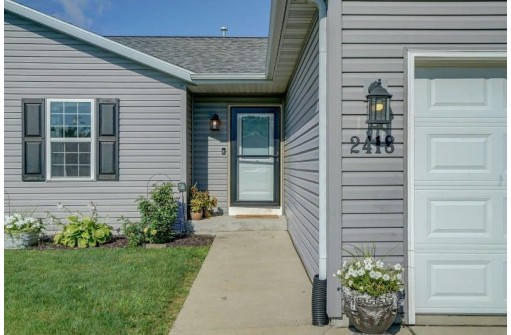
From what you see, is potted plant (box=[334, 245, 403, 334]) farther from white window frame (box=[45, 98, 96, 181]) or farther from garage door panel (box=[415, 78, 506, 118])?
white window frame (box=[45, 98, 96, 181])

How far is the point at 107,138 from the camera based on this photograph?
21.3 feet

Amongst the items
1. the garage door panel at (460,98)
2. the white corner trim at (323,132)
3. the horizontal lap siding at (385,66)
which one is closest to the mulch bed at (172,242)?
the white corner trim at (323,132)

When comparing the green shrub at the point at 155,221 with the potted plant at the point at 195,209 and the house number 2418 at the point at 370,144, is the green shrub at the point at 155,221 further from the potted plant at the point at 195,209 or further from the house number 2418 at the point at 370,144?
the house number 2418 at the point at 370,144

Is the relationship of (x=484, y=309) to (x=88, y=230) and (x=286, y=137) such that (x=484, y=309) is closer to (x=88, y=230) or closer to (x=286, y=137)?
(x=286, y=137)

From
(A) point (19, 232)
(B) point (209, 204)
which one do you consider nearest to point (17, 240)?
(A) point (19, 232)

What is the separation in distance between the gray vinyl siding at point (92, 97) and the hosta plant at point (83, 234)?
0.44 meters

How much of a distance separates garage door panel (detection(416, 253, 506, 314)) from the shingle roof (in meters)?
4.36

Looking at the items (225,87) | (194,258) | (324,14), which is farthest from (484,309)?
(225,87)

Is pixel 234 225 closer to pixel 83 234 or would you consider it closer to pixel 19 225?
pixel 83 234

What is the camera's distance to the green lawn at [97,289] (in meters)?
3.05

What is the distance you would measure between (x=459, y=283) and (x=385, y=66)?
171 cm

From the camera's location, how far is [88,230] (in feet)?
19.9

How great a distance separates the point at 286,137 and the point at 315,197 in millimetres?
3439

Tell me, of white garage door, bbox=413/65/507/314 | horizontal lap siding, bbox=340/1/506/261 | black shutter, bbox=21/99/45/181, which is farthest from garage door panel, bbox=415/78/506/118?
black shutter, bbox=21/99/45/181
